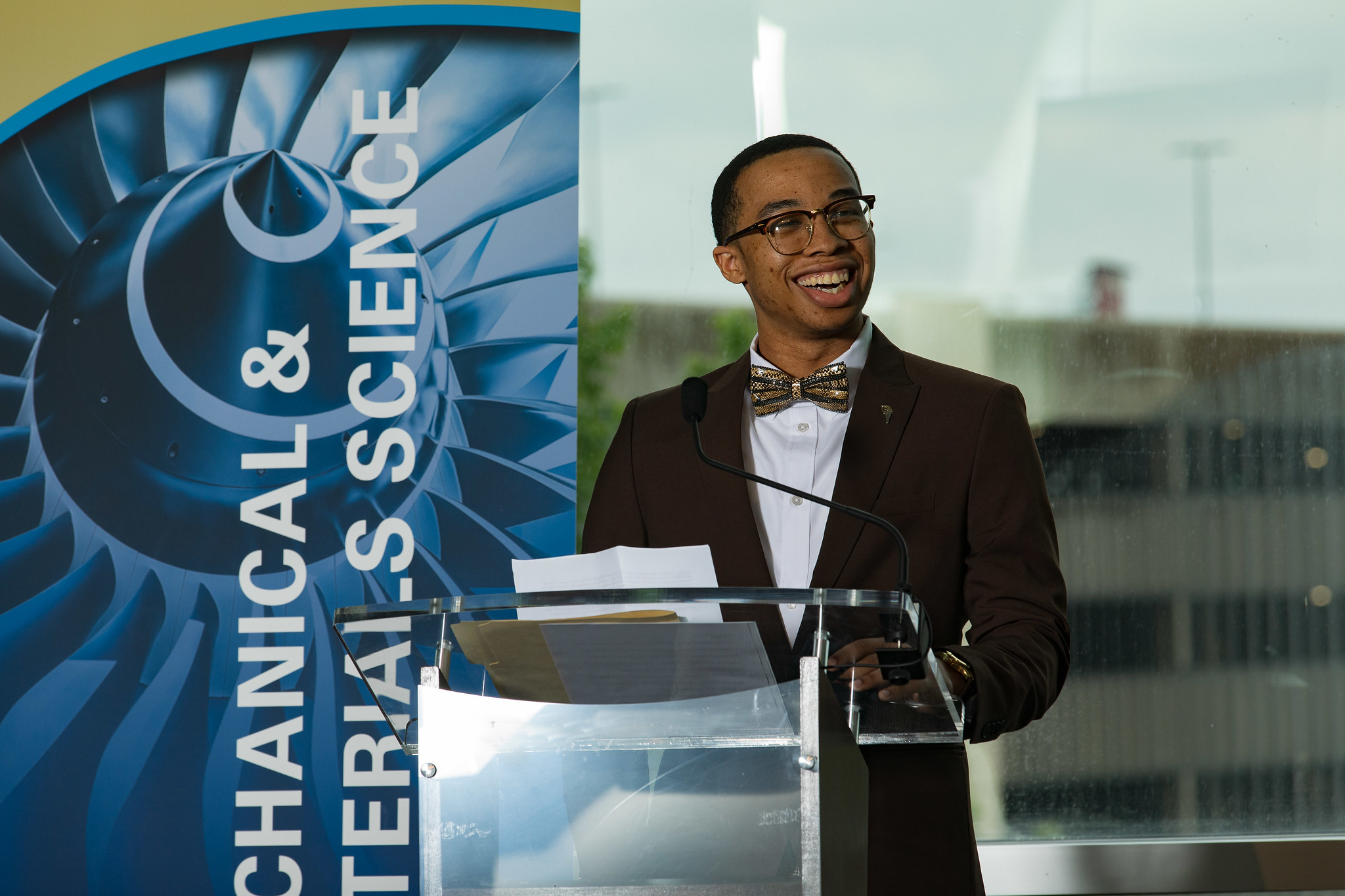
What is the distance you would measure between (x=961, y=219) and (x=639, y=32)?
98 cm

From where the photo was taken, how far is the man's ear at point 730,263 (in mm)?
2232

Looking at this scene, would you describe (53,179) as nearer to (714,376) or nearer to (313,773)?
(313,773)

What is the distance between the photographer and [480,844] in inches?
44.7

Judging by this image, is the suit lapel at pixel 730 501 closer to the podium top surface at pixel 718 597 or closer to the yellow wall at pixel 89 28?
the podium top surface at pixel 718 597

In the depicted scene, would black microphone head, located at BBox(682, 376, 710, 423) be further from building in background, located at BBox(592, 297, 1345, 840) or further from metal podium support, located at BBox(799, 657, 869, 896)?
building in background, located at BBox(592, 297, 1345, 840)

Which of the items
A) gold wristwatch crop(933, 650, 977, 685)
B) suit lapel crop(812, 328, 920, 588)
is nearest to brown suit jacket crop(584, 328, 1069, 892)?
suit lapel crop(812, 328, 920, 588)

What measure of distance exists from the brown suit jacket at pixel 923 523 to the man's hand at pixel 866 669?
45cm

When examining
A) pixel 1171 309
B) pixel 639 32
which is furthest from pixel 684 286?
pixel 1171 309

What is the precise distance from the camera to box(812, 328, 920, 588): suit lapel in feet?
6.04

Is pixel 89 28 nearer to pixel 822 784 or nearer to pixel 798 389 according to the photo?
pixel 798 389

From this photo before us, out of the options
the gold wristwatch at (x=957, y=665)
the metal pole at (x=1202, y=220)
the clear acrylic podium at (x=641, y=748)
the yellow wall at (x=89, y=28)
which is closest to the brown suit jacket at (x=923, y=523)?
the gold wristwatch at (x=957, y=665)

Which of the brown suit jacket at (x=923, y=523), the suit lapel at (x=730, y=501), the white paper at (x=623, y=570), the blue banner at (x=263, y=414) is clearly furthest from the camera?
the blue banner at (x=263, y=414)

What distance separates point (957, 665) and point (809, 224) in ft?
3.05

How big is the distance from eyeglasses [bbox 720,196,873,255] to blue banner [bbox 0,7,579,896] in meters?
0.90
